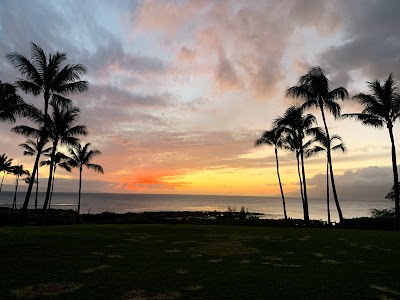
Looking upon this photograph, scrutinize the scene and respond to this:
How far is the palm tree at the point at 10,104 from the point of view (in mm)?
22750

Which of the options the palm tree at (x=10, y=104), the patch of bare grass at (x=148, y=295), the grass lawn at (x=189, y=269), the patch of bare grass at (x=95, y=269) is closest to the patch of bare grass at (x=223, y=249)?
the grass lawn at (x=189, y=269)

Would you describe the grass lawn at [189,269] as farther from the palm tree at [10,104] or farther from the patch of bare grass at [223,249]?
the palm tree at [10,104]

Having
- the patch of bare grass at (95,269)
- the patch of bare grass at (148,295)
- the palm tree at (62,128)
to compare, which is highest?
the palm tree at (62,128)

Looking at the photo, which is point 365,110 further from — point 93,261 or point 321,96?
point 93,261

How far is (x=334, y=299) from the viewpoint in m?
6.87

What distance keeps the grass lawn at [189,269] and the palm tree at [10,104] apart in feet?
43.2

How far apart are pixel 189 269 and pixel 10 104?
71.3 feet

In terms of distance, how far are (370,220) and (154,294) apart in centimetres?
2771

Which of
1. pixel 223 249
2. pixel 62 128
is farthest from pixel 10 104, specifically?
pixel 223 249

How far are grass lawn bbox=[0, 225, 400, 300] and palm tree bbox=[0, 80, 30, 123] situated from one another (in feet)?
43.2

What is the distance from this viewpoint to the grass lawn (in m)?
7.06

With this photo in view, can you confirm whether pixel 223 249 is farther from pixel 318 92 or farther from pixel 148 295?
pixel 318 92

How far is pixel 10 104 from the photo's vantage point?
2342 centimetres

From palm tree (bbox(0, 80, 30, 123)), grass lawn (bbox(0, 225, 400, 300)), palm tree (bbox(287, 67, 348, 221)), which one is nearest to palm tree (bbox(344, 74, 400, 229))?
palm tree (bbox(287, 67, 348, 221))
